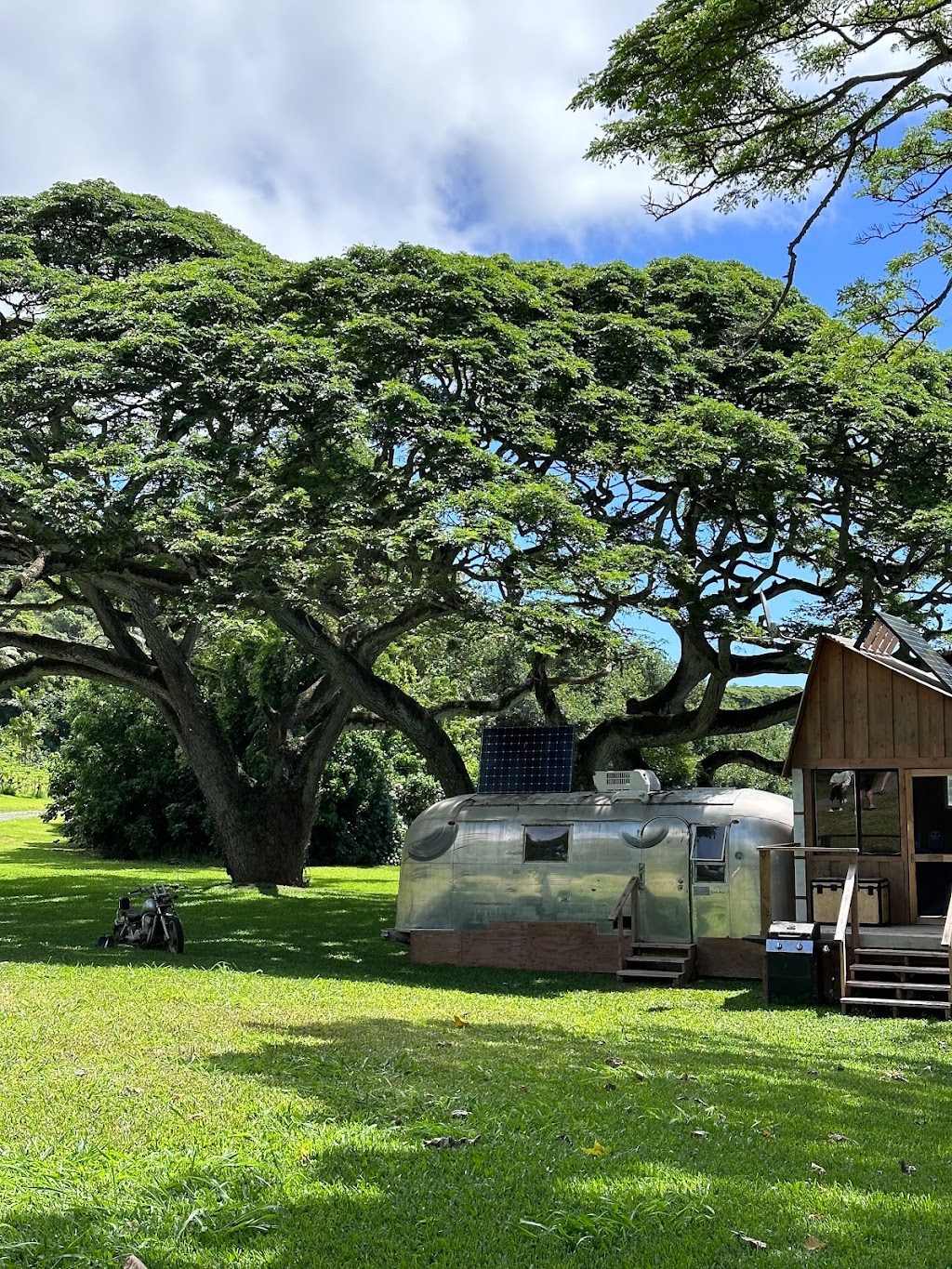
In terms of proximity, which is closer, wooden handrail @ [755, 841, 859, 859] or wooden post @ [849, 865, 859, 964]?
wooden post @ [849, 865, 859, 964]

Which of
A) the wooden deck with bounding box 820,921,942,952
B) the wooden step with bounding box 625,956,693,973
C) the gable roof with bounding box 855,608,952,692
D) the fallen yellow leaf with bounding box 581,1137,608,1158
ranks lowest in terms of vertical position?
the fallen yellow leaf with bounding box 581,1137,608,1158

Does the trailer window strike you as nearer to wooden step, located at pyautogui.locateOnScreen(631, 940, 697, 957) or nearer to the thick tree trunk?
wooden step, located at pyautogui.locateOnScreen(631, 940, 697, 957)

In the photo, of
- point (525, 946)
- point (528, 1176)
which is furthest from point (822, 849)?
point (528, 1176)

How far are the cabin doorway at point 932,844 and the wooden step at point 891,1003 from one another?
2.47m

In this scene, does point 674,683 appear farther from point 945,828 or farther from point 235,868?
point 235,868

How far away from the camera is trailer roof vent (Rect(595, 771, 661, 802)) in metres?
19.3

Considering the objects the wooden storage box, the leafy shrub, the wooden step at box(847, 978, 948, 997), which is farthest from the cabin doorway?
the leafy shrub

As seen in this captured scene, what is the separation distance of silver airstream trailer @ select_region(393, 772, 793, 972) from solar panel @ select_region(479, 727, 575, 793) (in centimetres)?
69

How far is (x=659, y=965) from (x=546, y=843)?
272 centimetres

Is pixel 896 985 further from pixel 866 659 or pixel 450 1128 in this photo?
pixel 450 1128

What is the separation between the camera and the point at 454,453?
744 inches

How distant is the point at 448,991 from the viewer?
15734 millimetres

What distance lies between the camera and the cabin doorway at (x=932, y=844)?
17.0 m

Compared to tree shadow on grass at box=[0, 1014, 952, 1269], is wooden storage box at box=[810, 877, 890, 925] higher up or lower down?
higher up
